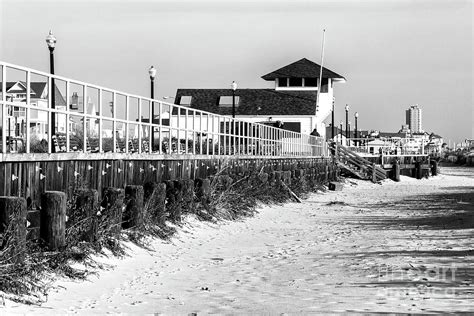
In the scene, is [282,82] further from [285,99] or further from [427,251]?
[427,251]

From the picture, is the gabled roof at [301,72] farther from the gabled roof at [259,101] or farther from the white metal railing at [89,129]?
the white metal railing at [89,129]

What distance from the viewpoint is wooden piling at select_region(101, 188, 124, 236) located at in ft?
46.9

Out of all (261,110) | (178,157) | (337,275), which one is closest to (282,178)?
(178,157)

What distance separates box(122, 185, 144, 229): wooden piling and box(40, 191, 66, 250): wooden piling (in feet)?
10.8

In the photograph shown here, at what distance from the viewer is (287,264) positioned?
47.0ft

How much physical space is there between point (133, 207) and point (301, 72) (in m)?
53.5

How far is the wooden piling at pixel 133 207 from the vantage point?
15.4m

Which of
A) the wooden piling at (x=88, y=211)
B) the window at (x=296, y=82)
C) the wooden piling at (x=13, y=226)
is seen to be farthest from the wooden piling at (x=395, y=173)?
the wooden piling at (x=13, y=226)

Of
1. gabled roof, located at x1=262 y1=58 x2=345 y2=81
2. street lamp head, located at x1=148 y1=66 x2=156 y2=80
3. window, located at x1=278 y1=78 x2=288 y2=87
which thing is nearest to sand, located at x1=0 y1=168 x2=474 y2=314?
street lamp head, located at x1=148 y1=66 x2=156 y2=80

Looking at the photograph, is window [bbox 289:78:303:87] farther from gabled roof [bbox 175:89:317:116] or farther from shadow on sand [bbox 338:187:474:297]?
shadow on sand [bbox 338:187:474:297]

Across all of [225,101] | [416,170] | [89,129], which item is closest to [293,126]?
[225,101]

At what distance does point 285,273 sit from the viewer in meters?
13.3

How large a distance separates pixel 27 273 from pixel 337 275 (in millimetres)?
Result: 4433

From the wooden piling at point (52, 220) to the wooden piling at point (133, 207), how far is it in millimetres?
3302
